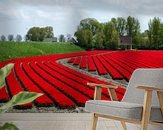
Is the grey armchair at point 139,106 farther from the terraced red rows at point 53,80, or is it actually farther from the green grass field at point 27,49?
the green grass field at point 27,49

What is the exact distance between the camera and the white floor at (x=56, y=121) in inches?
141

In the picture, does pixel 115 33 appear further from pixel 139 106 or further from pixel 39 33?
pixel 139 106

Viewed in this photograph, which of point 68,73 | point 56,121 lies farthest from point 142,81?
point 68,73

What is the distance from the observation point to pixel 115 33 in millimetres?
4207

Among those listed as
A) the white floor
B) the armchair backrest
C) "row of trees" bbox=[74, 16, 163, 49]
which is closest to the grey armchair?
the armchair backrest

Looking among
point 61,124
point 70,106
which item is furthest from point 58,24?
point 61,124

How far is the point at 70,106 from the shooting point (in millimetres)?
4184

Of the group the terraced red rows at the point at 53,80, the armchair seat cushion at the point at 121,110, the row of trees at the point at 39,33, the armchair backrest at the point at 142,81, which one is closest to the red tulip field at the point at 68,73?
the terraced red rows at the point at 53,80

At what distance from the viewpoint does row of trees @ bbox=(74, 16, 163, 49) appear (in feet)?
13.4

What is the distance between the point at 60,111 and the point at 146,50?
3.98ft

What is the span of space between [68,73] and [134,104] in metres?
1.74

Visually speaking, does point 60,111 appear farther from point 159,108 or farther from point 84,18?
point 159,108

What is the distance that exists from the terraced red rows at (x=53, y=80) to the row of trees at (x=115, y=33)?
0.15m

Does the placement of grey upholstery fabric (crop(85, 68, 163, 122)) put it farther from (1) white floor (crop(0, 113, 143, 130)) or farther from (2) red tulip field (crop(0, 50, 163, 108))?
(2) red tulip field (crop(0, 50, 163, 108))
